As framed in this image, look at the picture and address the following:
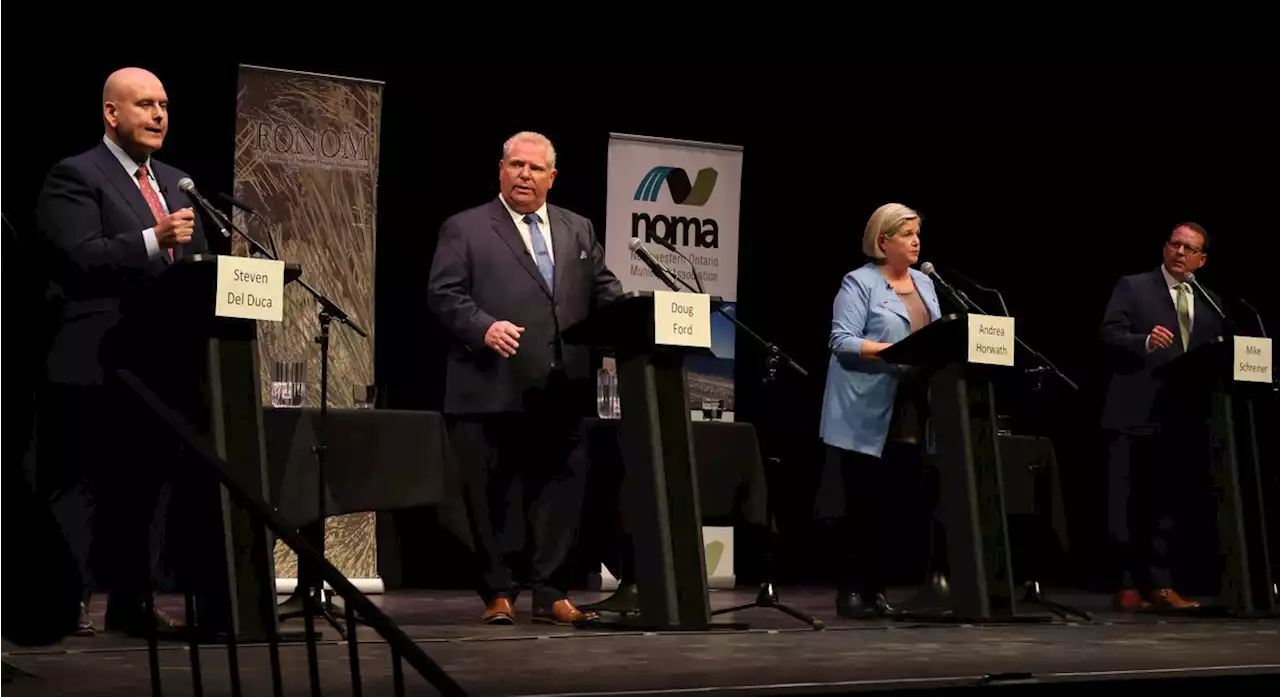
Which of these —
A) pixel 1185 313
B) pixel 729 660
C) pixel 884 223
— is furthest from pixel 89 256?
pixel 1185 313

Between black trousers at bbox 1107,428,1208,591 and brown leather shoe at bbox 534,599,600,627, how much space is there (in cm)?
246

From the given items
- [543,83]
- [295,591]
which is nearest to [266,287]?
[295,591]

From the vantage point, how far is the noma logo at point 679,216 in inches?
303

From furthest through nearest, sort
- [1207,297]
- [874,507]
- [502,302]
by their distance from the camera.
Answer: [1207,297] < [874,507] < [502,302]

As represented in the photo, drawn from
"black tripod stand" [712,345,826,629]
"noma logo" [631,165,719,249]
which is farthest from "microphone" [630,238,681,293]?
"noma logo" [631,165,719,249]

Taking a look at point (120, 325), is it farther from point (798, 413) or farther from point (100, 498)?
point (798, 413)

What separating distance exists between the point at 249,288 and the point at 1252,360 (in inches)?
150

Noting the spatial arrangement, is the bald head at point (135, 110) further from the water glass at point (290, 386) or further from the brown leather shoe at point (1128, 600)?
the brown leather shoe at point (1128, 600)

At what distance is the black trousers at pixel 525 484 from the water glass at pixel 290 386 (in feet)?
1.64

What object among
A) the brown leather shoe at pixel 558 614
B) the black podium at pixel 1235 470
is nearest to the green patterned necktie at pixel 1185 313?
the black podium at pixel 1235 470

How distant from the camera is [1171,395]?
6.73 m

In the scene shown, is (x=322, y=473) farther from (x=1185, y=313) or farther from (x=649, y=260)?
(x=1185, y=313)

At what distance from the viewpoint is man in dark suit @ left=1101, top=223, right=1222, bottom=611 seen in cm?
674

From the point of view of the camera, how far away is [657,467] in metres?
5.12
